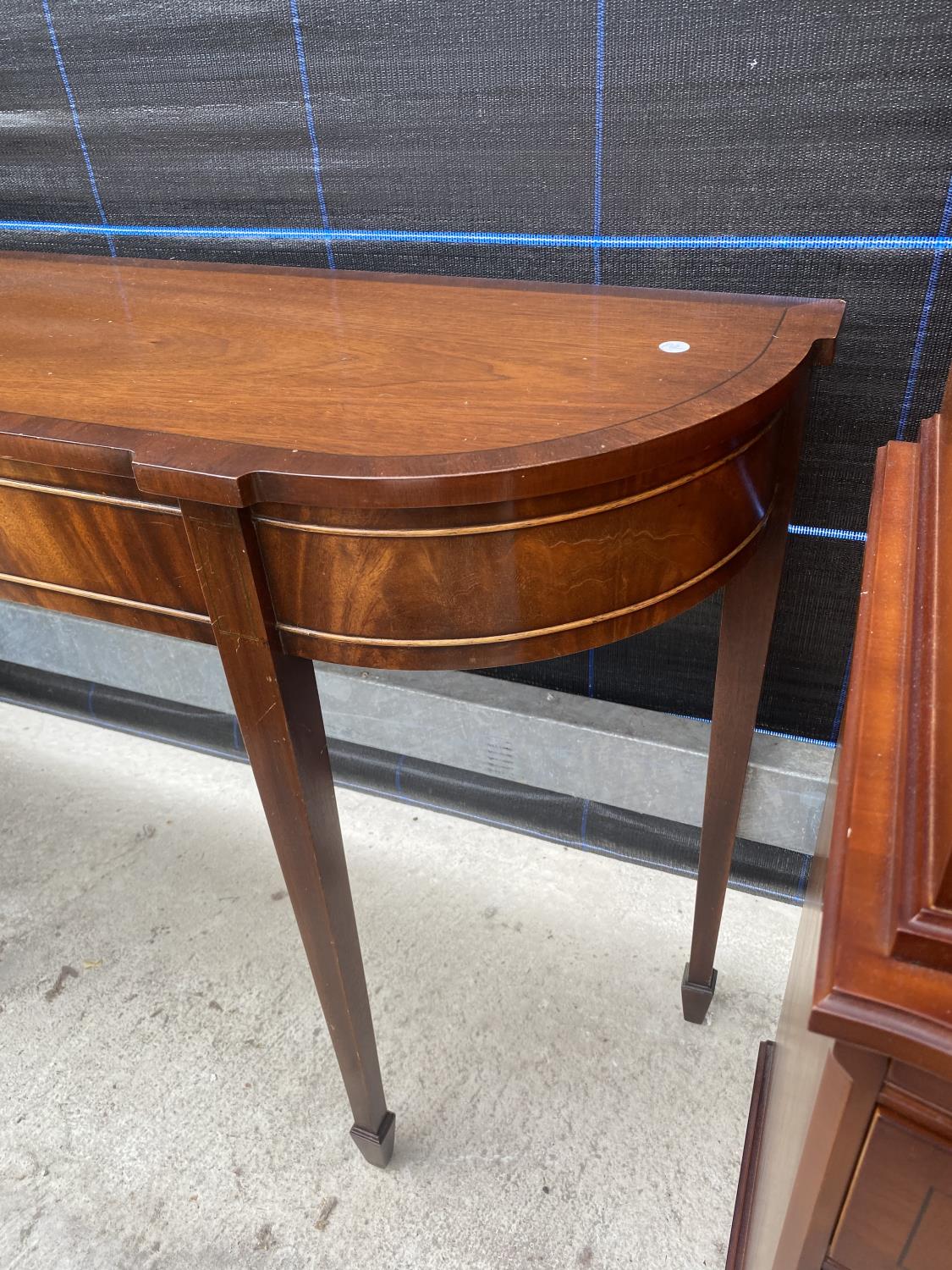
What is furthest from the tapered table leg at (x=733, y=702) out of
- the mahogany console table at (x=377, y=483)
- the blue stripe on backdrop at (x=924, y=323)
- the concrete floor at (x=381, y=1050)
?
the blue stripe on backdrop at (x=924, y=323)

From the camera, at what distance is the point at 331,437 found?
65 centimetres

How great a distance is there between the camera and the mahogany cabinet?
319 millimetres

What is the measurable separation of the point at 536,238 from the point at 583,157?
4.0 inches

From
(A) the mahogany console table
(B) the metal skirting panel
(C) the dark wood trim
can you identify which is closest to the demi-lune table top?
(A) the mahogany console table

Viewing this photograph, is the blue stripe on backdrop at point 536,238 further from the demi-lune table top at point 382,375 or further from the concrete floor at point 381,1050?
the concrete floor at point 381,1050

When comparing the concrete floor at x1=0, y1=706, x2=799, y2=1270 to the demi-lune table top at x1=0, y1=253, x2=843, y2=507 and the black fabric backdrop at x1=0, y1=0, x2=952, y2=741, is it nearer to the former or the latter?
the black fabric backdrop at x1=0, y1=0, x2=952, y2=741

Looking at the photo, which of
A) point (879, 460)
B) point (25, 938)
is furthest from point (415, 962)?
point (879, 460)

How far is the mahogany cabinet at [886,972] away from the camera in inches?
12.6

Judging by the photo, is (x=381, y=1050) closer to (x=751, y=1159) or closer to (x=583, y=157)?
(x=751, y=1159)

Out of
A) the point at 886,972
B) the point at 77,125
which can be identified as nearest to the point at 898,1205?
the point at 886,972

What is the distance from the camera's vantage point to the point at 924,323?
936mm

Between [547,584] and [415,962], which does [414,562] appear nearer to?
[547,584]

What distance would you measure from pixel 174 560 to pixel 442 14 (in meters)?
0.68

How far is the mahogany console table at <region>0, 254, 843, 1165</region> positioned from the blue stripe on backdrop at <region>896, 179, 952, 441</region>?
0.49 ft
